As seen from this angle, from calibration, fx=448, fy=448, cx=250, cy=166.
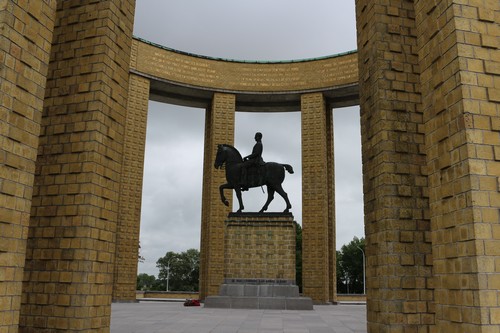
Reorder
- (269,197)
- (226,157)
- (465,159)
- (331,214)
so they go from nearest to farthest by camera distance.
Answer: (465,159)
(269,197)
(226,157)
(331,214)

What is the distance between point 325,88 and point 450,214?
17354 millimetres

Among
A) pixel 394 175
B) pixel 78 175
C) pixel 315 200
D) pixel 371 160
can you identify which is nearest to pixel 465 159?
pixel 394 175

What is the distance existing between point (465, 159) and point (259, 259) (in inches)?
441

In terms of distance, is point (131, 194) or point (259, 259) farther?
point (131, 194)

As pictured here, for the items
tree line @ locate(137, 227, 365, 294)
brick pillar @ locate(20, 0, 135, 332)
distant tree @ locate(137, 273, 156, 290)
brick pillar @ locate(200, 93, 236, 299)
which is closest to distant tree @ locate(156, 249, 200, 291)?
tree line @ locate(137, 227, 365, 294)

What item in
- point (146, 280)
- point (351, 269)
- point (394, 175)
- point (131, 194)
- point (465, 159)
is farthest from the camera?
point (146, 280)

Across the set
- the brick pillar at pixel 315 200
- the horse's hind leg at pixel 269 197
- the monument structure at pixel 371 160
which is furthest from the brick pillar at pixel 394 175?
the brick pillar at pixel 315 200

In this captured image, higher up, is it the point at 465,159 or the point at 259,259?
the point at 465,159

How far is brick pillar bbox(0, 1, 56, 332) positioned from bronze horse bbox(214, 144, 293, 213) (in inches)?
414

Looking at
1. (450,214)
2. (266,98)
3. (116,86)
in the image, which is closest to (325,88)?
(266,98)

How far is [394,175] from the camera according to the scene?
5.39 metres

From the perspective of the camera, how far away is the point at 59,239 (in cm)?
529

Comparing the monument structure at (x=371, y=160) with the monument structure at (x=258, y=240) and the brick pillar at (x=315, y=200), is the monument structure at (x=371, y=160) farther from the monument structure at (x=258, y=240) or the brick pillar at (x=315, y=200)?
the brick pillar at (x=315, y=200)

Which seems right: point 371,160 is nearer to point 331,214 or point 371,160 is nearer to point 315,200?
point 315,200
